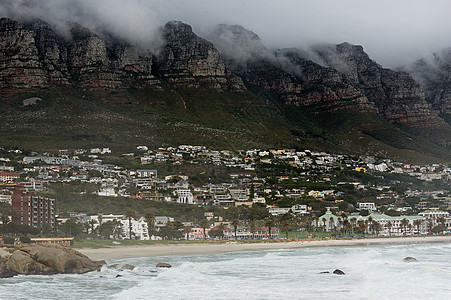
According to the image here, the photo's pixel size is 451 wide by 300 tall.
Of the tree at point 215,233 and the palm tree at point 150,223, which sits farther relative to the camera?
the tree at point 215,233

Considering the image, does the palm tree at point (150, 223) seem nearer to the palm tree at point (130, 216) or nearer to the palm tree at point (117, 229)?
the palm tree at point (130, 216)

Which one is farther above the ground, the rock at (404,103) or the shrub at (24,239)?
the rock at (404,103)

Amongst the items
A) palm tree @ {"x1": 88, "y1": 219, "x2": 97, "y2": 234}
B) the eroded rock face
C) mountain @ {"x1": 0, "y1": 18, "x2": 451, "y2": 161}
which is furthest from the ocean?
Answer: the eroded rock face

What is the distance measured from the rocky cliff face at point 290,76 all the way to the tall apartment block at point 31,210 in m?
121

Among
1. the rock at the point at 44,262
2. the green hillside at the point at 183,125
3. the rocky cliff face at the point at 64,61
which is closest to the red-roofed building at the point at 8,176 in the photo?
the green hillside at the point at 183,125

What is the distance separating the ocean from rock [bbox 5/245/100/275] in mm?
952

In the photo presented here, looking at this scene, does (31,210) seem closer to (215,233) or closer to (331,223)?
(215,233)

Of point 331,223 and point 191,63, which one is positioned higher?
point 191,63

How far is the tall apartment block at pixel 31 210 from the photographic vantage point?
61303 mm

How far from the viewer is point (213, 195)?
9469 centimetres

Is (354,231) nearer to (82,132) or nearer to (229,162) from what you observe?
(229,162)

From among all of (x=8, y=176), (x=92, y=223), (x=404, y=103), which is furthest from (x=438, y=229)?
(x=404, y=103)

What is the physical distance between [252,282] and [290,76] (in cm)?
16002

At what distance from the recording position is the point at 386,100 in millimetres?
192625
